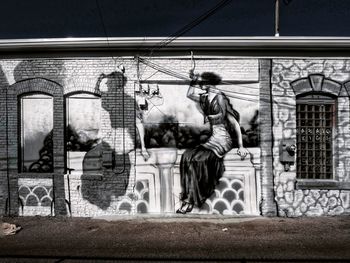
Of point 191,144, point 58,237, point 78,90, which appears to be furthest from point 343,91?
point 58,237

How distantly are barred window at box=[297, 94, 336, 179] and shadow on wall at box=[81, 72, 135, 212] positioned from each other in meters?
4.57

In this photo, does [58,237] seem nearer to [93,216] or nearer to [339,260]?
[93,216]

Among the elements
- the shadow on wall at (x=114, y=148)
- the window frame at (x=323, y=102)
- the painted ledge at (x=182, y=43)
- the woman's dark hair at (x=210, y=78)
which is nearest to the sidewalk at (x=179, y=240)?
the shadow on wall at (x=114, y=148)

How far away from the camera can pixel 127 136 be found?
8125 millimetres

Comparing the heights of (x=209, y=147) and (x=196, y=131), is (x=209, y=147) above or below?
below

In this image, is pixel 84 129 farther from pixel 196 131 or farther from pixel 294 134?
pixel 294 134

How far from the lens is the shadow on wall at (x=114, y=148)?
8.11m

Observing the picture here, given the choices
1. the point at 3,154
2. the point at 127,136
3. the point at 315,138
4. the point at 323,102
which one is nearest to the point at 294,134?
the point at 315,138

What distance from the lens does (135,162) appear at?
812 centimetres

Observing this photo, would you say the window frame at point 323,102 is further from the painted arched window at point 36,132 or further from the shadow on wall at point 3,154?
the shadow on wall at point 3,154

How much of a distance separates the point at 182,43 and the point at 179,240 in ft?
15.9

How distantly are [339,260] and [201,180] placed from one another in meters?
3.63

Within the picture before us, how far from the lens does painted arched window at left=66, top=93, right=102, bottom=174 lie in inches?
324

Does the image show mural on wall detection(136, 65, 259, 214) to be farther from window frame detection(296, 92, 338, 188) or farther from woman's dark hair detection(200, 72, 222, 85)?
window frame detection(296, 92, 338, 188)
